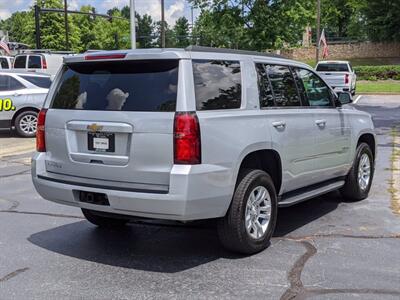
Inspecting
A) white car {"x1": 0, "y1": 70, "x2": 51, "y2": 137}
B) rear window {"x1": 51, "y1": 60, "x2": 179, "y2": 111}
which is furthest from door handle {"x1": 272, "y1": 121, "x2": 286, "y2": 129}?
white car {"x1": 0, "y1": 70, "x2": 51, "y2": 137}

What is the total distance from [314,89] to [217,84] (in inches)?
77.9

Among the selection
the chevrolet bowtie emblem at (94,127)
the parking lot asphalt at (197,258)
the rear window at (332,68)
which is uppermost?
the rear window at (332,68)

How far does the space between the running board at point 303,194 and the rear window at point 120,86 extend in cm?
181

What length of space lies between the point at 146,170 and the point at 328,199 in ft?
12.3

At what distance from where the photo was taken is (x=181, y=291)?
14.7 ft

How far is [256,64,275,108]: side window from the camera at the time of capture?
18.5 ft

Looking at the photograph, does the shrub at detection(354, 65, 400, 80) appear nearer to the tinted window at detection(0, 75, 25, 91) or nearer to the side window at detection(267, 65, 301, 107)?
the tinted window at detection(0, 75, 25, 91)

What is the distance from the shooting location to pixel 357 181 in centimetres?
748

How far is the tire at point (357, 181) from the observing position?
24.3 ft

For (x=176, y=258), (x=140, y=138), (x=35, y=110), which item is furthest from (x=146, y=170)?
(x=35, y=110)

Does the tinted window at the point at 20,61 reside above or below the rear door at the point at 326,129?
above

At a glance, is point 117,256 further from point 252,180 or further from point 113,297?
point 252,180

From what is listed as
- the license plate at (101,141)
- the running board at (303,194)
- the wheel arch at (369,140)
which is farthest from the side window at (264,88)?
the wheel arch at (369,140)

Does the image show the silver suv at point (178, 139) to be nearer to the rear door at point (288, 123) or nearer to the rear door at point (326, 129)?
the rear door at point (288, 123)
